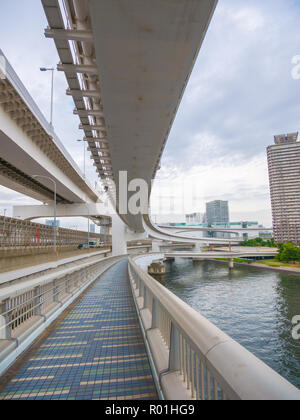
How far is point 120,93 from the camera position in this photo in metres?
5.52

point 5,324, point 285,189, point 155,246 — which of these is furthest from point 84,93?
point 285,189

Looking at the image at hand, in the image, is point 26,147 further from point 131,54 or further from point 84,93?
point 131,54

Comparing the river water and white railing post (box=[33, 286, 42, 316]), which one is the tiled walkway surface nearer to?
white railing post (box=[33, 286, 42, 316])

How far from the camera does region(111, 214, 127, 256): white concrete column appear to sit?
44438 mm

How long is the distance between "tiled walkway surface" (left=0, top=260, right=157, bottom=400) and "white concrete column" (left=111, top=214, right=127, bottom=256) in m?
38.4

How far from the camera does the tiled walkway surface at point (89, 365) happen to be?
10.3ft

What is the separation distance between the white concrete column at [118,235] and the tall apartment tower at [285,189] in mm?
81728

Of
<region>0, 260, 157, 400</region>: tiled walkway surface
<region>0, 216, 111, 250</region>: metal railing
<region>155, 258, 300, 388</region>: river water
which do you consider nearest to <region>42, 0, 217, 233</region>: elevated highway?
<region>0, 260, 157, 400</region>: tiled walkway surface

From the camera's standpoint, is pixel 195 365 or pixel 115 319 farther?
pixel 115 319

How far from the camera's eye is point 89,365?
A: 385 cm

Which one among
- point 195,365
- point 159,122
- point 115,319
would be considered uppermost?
point 159,122

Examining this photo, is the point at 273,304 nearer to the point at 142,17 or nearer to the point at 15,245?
the point at 15,245
